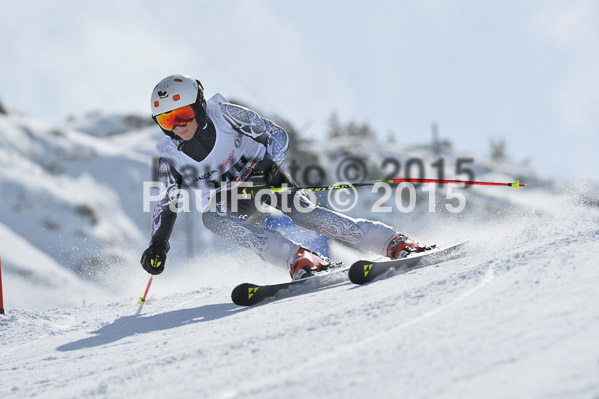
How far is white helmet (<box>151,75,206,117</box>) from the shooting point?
16.2 ft

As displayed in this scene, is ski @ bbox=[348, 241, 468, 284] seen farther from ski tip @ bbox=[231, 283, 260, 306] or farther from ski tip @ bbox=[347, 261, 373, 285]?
ski tip @ bbox=[231, 283, 260, 306]

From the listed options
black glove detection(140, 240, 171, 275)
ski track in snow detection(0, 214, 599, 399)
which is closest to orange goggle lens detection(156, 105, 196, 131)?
black glove detection(140, 240, 171, 275)

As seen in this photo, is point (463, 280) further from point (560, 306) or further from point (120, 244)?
point (120, 244)

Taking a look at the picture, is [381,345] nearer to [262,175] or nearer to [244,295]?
[244,295]

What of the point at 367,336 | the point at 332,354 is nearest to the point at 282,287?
the point at 367,336

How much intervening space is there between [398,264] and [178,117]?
2119 millimetres

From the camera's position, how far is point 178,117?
197 inches

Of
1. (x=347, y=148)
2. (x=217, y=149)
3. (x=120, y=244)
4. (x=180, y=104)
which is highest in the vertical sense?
(x=347, y=148)

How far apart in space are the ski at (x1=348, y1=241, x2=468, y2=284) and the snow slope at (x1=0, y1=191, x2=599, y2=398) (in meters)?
0.12

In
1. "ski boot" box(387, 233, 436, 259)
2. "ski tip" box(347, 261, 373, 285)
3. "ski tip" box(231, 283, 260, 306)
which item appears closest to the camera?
"ski tip" box(347, 261, 373, 285)

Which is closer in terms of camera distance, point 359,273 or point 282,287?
point 359,273

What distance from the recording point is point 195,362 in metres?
2.62

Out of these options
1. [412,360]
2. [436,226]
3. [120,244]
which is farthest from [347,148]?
[412,360]

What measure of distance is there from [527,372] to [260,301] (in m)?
2.66
